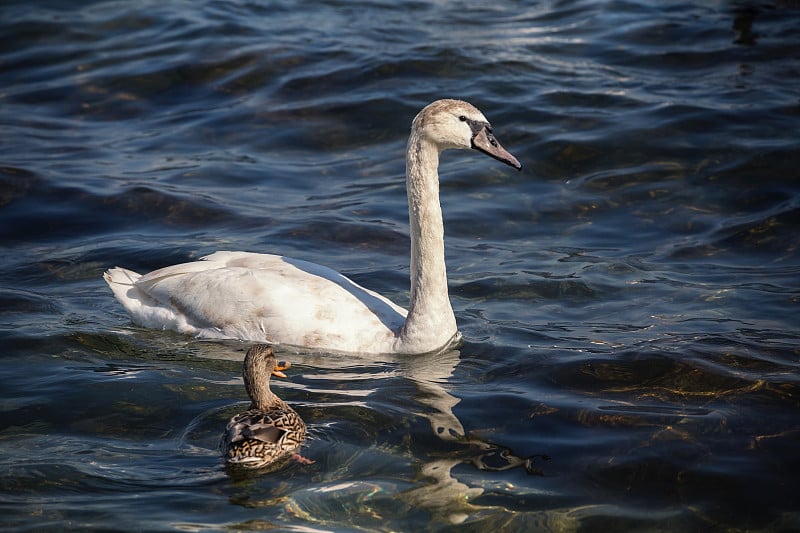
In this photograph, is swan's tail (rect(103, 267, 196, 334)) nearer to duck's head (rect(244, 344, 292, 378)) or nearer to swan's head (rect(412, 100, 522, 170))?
duck's head (rect(244, 344, 292, 378))

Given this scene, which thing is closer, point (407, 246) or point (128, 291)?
point (128, 291)

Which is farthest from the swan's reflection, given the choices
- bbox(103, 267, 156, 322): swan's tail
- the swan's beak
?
bbox(103, 267, 156, 322): swan's tail

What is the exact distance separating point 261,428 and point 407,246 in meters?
4.95

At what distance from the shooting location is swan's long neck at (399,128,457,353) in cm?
865

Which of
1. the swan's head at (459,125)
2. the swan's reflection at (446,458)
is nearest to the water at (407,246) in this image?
the swan's reflection at (446,458)

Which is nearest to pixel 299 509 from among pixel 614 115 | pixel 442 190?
pixel 442 190

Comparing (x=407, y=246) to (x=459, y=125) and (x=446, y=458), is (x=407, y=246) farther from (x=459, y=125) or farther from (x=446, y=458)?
(x=446, y=458)

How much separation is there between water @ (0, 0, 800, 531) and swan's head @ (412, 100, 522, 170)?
158cm

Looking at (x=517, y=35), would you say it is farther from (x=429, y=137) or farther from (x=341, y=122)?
(x=429, y=137)

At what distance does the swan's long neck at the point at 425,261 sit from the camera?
28.4 ft

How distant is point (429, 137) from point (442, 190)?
4.40 meters

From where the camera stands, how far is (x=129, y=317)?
966 cm

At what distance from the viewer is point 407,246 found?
11312mm

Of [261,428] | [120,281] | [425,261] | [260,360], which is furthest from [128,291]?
[261,428]
